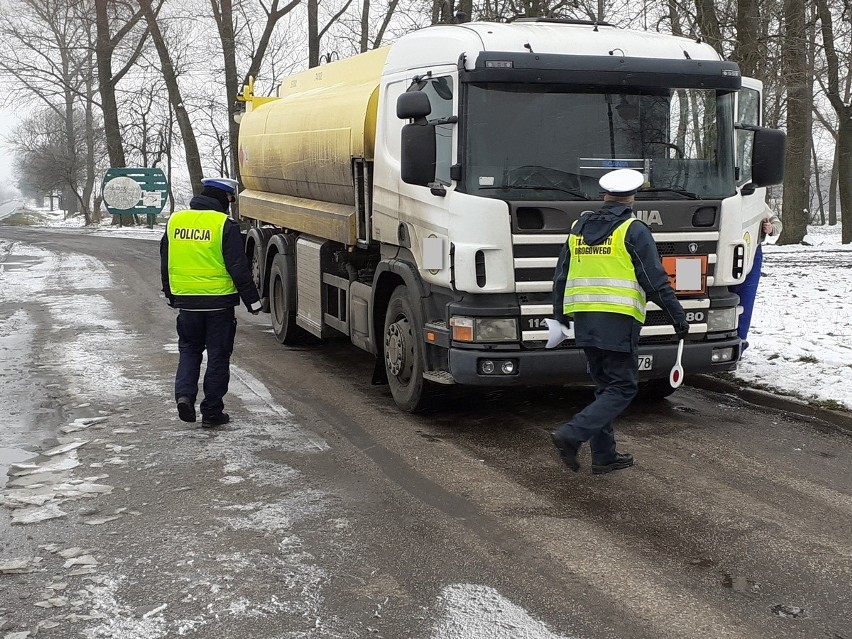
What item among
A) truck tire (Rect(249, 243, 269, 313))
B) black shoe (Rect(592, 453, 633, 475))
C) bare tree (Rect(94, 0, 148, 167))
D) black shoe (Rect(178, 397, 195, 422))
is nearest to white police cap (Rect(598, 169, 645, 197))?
black shoe (Rect(592, 453, 633, 475))

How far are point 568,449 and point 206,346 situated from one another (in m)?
A: 2.98

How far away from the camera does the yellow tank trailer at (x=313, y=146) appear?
28.8ft

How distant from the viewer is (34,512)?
17.2 feet

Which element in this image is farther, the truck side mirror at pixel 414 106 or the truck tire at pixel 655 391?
the truck tire at pixel 655 391

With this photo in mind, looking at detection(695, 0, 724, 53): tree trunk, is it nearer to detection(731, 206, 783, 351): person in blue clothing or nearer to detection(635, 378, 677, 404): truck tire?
detection(731, 206, 783, 351): person in blue clothing

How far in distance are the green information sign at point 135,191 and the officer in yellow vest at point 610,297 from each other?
32.7 metres

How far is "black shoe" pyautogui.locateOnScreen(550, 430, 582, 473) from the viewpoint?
5891 millimetres

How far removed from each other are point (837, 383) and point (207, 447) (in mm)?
5093

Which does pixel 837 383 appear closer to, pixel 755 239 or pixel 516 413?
pixel 755 239

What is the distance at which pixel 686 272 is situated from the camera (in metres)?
7.16

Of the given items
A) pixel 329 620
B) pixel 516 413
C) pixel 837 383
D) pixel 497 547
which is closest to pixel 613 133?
pixel 516 413

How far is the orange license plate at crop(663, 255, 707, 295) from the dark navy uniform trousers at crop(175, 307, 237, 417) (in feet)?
10.6

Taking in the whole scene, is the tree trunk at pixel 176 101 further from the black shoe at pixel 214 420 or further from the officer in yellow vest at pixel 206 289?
the black shoe at pixel 214 420

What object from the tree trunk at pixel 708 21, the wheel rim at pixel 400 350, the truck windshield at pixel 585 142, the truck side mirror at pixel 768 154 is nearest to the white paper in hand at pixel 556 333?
the truck windshield at pixel 585 142
